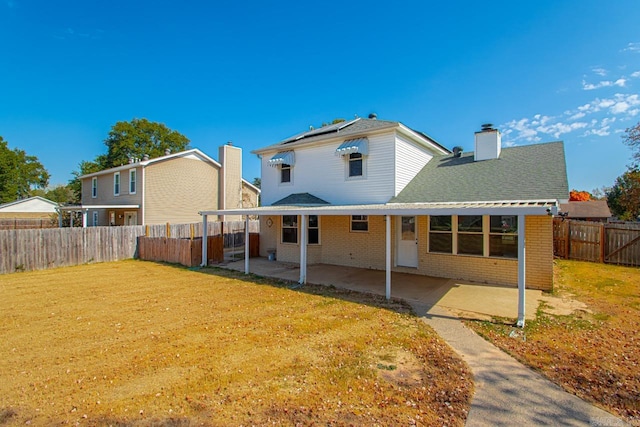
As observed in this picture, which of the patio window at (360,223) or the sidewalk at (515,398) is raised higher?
the patio window at (360,223)

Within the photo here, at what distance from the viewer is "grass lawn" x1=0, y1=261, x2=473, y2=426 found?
348cm

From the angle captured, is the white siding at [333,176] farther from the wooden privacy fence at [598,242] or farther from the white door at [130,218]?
the white door at [130,218]

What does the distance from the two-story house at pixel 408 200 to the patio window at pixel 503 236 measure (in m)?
0.03

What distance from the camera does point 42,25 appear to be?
16.1 metres

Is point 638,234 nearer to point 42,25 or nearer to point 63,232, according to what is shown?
point 63,232

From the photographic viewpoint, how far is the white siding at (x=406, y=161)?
38.5 ft

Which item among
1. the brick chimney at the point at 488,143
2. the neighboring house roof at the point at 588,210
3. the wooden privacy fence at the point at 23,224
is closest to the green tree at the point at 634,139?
the neighboring house roof at the point at 588,210

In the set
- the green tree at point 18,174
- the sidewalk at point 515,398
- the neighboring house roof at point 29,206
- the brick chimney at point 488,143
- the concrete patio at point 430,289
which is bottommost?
the sidewalk at point 515,398

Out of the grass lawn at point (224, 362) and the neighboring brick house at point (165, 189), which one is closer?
the grass lawn at point (224, 362)

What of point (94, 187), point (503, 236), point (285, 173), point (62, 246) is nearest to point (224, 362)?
point (503, 236)

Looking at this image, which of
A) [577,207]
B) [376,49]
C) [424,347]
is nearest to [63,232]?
[424,347]

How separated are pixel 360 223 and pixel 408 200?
229 centimetres

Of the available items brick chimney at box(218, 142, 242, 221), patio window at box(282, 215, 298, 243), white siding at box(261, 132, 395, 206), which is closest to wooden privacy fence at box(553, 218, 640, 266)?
white siding at box(261, 132, 395, 206)

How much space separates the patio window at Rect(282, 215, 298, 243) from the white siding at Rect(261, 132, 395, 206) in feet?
4.11
